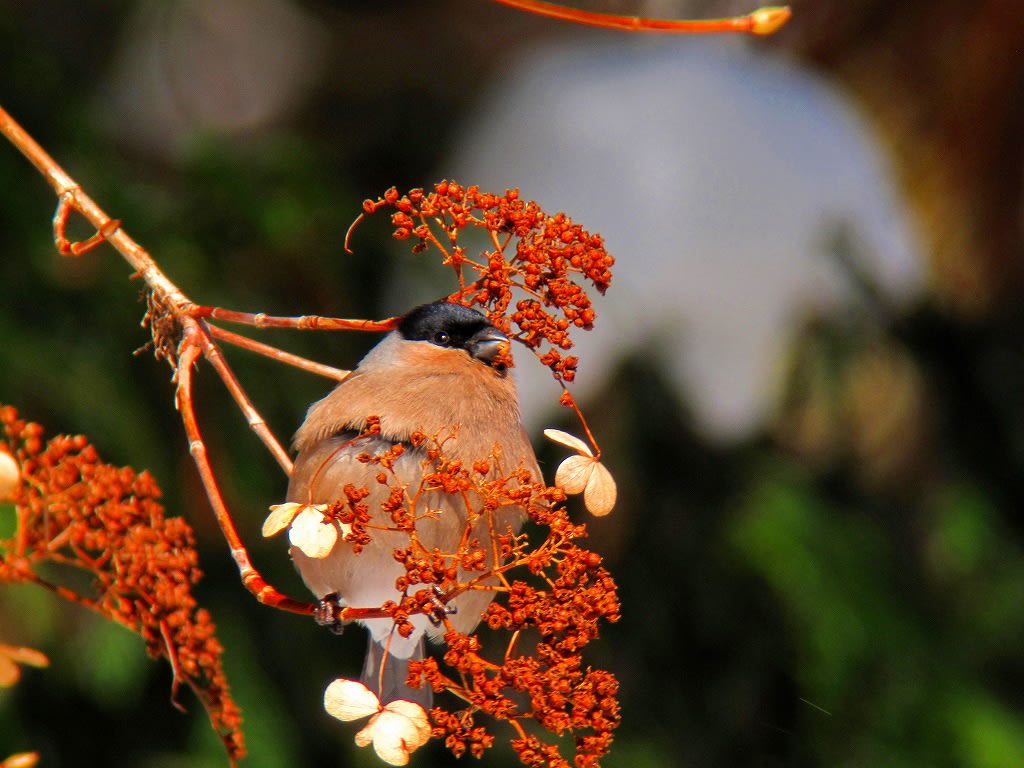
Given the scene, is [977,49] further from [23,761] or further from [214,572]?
[23,761]

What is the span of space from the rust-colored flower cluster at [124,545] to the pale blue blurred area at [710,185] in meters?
2.73

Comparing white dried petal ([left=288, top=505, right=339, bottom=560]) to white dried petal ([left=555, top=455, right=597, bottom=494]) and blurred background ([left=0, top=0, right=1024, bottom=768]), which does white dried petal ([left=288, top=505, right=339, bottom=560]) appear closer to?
white dried petal ([left=555, top=455, right=597, bottom=494])

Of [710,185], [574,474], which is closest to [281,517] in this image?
[574,474]

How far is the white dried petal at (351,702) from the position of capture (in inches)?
44.6

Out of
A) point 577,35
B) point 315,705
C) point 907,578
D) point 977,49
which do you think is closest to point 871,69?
point 977,49

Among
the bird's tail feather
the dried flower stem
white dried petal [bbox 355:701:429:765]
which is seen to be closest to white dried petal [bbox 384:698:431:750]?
white dried petal [bbox 355:701:429:765]

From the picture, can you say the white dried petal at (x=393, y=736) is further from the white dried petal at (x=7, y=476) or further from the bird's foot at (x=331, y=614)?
the white dried petal at (x=7, y=476)

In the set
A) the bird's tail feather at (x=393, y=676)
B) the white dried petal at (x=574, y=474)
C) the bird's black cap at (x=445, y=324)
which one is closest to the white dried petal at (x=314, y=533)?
the white dried petal at (x=574, y=474)

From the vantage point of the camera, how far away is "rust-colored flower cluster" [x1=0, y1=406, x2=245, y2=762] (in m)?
1.29

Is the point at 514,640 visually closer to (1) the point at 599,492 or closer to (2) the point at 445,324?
(1) the point at 599,492

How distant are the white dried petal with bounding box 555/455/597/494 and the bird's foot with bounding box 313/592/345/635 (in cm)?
26

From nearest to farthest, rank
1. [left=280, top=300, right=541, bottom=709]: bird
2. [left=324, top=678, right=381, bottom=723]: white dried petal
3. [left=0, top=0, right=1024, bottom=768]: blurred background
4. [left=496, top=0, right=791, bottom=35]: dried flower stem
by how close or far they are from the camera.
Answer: [left=496, top=0, right=791, bottom=35]: dried flower stem → [left=324, top=678, right=381, bottom=723]: white dried petal → [left=280, top=300, right=541, bottom=709]: bird → [left=0, top=0, right=1024, bottom=768]: blurred background

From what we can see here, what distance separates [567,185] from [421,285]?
1.45 meters

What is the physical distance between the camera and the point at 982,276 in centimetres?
455
